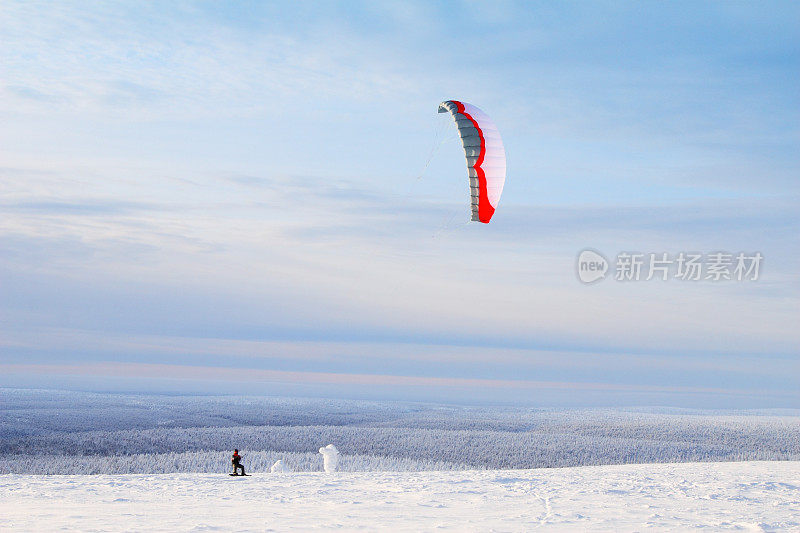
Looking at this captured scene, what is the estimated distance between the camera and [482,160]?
23250mm

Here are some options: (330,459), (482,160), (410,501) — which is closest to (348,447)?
(330,459)

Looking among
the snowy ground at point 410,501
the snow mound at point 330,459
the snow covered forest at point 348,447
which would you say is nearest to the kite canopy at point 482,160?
the snowy ground at point 410,501

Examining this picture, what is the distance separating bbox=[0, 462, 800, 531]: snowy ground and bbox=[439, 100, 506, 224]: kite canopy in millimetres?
8372

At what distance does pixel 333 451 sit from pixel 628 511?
450 inches

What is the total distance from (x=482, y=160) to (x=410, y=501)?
11.1m

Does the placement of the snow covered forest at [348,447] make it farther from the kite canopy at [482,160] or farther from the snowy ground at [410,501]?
the kite canopy at [482,160]

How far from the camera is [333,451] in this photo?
81.5 feet

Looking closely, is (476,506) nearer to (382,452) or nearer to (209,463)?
(209,463)

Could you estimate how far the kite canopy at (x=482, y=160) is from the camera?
23.3m

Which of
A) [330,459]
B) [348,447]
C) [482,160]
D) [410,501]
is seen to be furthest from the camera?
[348,447]

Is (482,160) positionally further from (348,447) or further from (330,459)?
(348,447)

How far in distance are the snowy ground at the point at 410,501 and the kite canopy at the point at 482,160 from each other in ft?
Answer: 27.5

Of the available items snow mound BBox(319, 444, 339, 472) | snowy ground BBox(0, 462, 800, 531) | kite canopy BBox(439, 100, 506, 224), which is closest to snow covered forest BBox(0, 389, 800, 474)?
snow mound BBox(319, 444, 339, 472)

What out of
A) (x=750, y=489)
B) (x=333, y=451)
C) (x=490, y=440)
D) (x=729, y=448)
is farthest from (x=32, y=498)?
(x=729, y=448)
